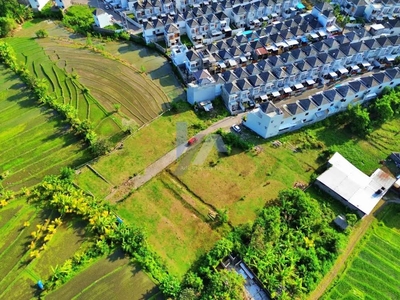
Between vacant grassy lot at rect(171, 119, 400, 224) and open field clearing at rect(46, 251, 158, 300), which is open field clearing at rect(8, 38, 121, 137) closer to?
vacant grassy lot at rect(171, 119, 400, 224)

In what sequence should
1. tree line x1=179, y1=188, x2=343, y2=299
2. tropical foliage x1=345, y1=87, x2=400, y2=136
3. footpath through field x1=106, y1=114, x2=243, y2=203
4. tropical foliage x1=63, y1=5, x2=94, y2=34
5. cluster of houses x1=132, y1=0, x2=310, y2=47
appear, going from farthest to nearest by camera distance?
1. tropical foliage x1=63, y1=5, x2=94, y2=34
2. cluster of houses x1=132, y1=0, x2=310, y2=47
3. tropical foliage x1=345, y1=87, x2=400, y2=136
4. footpath through field x1=106, y1=114, x2=243, y2=203
5. tree line x1=179, y1=188, x2=343, y2=299

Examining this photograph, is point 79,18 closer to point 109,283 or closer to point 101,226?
point 101,226

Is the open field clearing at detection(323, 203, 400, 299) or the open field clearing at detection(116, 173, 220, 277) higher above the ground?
the open field clearing at detection(116, 173, 220, 277)

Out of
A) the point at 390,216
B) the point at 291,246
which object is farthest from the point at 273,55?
the point at 291,246

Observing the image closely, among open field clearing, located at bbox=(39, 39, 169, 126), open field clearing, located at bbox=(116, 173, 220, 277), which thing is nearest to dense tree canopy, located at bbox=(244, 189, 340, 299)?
open field clearing, located at bbox=(116, 173, 220, 277)

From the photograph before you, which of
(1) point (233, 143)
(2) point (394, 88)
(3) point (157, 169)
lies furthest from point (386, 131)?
(3) point (157, 169)

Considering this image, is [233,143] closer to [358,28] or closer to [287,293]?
[287,293]
